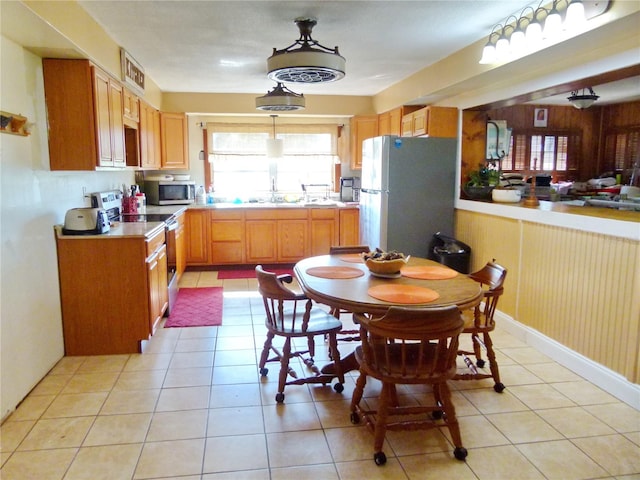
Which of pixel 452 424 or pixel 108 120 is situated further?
pixel 108 120

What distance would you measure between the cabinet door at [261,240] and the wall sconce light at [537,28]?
3543mm

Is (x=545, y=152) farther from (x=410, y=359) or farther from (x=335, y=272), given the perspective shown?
(x=410, y=359)

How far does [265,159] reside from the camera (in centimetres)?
682

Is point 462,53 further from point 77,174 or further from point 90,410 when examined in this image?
point 90,410

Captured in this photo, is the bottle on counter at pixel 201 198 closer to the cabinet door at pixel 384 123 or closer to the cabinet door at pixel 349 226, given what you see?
the cabinet door at pixel 349 226

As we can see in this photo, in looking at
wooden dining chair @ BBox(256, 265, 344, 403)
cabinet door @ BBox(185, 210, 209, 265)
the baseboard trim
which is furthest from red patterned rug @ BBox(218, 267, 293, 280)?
the baseboard trim

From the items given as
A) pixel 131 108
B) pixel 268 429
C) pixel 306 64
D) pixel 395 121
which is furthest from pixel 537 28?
pixel 131 108

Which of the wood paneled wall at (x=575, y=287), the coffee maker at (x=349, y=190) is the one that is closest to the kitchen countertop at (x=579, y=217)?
the wood paneled wall at (x=575, y=287)

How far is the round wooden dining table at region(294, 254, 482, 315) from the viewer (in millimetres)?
2207

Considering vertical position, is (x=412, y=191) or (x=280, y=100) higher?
(x=280, y=100)

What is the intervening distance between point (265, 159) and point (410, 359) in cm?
503

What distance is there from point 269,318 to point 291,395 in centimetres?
48

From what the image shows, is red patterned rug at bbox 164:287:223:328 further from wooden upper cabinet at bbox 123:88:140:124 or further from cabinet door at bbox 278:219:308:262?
wooden upper cabinet at bbox 123:88:140:124

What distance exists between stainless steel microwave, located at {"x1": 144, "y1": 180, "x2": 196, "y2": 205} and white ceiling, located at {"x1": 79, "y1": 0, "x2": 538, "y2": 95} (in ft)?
5.34
